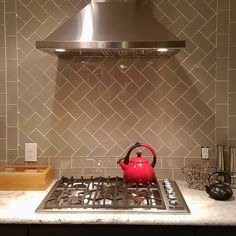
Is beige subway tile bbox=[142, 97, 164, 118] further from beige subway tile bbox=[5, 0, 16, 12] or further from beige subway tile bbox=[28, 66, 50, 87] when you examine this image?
beige subway tile bbox=[5, 0, 16, 12]

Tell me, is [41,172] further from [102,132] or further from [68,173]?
[102,132]

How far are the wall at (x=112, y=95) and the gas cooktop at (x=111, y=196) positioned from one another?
17 centimetres

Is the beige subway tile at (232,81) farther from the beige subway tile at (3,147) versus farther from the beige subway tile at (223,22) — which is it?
the beige subway tile at (3,147)

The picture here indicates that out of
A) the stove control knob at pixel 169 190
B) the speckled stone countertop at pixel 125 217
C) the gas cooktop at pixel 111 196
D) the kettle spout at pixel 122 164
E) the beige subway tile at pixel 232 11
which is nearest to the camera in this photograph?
the speckled stone countertop at pixel 125 217

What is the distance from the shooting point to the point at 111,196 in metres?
2.10

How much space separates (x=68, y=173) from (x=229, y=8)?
151 centimetres

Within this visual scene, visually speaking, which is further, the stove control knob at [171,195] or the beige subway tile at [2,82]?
the beige subway tile at [2,82]

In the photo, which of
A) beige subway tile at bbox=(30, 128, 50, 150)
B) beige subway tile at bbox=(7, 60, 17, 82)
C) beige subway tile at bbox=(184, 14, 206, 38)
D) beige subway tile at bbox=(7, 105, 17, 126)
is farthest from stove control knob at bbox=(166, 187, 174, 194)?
beige subway tile at bbox=(7, 60, 17, 82)

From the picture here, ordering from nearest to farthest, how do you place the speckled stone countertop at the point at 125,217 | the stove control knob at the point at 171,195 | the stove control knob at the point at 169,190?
the speckled stone countertop at the point at 125,217
the stove control knob at the point at 171,195
the stove control knob at the point at 169,190

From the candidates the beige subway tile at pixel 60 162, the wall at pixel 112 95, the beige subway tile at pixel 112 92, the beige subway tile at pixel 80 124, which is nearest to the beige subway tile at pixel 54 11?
the wall at pixel 112 95

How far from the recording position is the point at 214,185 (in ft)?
6.86

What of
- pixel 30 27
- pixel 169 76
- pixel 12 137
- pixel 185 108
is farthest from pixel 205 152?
pixel 30 27

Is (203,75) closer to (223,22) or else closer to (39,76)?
(223,22)

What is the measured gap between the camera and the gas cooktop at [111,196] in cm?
190
